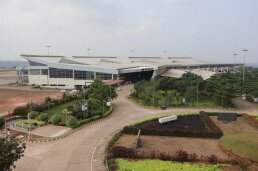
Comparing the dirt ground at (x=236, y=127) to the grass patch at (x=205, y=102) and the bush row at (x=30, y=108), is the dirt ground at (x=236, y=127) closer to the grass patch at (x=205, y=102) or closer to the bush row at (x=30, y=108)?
the grass patch at (x=205, y=102)

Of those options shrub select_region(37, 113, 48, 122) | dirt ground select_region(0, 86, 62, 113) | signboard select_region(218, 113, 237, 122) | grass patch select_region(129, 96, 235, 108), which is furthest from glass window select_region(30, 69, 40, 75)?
signboard select_region(218, 113, 237, 122)

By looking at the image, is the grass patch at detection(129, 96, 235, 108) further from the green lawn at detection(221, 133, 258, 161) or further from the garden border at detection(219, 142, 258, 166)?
the garden border at detection(219, 142, 258, 166)

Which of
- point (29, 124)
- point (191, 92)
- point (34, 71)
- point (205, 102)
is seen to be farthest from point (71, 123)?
point (34, 71)

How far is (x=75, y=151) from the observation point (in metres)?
34.3

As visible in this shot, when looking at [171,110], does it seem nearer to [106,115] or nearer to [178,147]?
[106,115]

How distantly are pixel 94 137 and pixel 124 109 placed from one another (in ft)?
59.9

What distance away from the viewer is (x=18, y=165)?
30406 millimetres

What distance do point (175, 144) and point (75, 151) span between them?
12.0 m

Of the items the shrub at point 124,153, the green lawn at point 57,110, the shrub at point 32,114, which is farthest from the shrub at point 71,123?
the shrub at point 124,153

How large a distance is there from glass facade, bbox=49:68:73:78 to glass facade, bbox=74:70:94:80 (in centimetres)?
166

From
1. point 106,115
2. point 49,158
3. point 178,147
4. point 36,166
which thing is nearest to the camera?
point 36,166

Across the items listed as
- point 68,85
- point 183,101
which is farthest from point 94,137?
point 68,85

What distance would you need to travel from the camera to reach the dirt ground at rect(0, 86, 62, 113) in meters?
64.2

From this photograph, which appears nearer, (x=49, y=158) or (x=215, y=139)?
(x=49, y=158)
